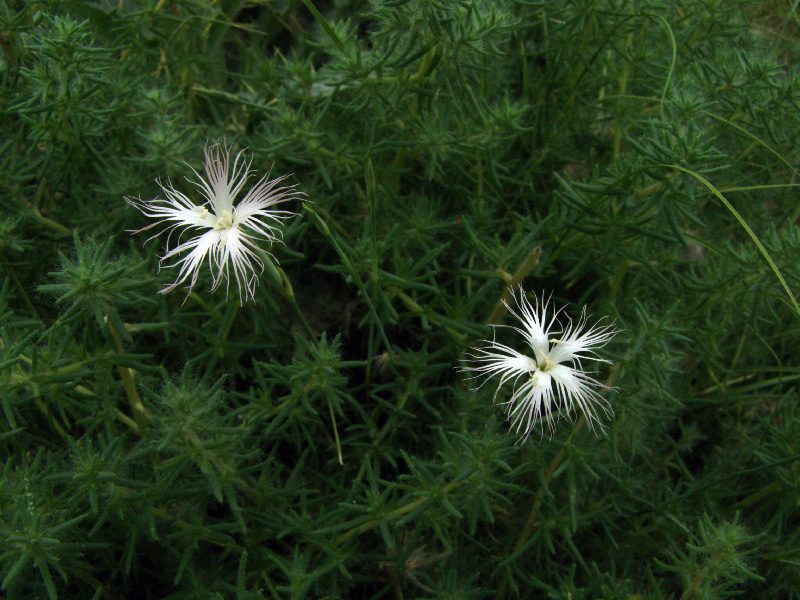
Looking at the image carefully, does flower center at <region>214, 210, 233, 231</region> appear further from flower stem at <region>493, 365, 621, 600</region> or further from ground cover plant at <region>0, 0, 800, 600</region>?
flower stem at <region>493, 365, 621, 600</region>

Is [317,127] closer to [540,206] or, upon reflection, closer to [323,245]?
[323,245]

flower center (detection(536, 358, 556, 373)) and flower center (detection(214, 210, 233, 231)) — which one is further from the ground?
flower center (detection(214, 210, 233, 231))

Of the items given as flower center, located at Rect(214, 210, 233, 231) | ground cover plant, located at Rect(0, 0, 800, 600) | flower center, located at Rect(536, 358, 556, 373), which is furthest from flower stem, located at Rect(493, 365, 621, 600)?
flower center, located at Rect(214, 210, 233, 231)

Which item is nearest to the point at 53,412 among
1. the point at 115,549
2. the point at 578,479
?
the point at 115,549

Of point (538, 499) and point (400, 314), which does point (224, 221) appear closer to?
point (400, 314)

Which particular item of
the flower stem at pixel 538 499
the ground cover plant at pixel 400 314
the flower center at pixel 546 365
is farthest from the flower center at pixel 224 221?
the flower stem at pixel 538 499

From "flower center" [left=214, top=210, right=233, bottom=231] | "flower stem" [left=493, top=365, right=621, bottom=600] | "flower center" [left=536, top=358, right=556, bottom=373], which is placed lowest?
"flower stem" [left=493, top=365, right=621, bottom=600]

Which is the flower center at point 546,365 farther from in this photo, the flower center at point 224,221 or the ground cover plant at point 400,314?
the flower center at point 224,221
